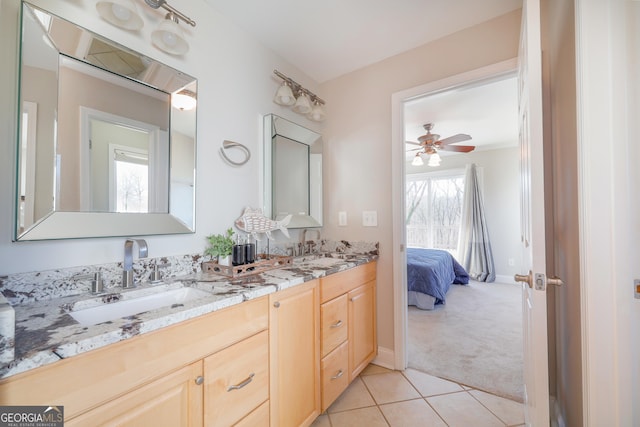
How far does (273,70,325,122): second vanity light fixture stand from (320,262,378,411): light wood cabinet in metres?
1.35

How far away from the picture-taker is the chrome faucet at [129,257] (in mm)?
1132

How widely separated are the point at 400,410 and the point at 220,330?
51.9 inches

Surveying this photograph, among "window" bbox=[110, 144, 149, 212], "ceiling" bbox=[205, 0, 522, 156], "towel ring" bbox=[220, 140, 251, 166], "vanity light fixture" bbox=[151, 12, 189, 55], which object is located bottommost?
"window" bbox=[110, 144, 149, 212]

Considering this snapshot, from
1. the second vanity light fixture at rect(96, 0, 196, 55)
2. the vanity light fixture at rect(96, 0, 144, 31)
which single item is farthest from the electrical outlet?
the vanity light fixture at rect(96, 0, 144, 31)

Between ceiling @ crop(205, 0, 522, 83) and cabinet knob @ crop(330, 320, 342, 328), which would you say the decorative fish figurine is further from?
ceiling @ crop(205, 0, 522, 83)

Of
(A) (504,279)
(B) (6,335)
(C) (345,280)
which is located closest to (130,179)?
(B) (6,335)

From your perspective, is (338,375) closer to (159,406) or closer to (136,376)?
(159,406)

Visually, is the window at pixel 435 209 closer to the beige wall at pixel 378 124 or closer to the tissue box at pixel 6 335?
the beige wall at pixel 378 124

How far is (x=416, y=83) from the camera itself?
6.55 ft

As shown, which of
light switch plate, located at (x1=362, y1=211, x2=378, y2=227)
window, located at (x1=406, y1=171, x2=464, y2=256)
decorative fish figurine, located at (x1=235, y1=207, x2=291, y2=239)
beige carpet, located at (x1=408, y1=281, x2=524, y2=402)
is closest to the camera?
decorative fish figurine, located at (x1=235, y1=207, x2=291, y2=239)

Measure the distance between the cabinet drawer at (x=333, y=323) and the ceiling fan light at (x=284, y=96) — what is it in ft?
4.86

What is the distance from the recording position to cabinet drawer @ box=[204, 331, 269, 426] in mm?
937

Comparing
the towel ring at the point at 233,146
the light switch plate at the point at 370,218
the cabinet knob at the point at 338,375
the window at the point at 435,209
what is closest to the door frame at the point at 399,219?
the light switch plate at the point at 370,218

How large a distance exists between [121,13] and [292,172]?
130 cm
